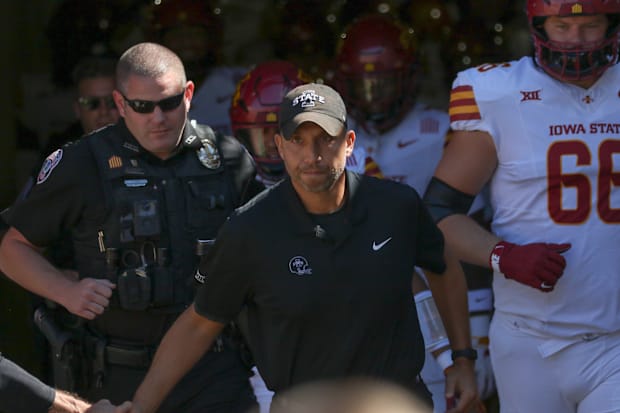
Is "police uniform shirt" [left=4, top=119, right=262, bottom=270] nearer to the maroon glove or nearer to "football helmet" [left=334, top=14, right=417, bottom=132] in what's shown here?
the maroon glove

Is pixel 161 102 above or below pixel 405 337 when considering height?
above

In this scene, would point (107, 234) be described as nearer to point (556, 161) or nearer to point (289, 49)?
point (556, 161)

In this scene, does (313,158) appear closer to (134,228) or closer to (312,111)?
(312,111)

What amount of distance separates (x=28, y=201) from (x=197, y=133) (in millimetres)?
675

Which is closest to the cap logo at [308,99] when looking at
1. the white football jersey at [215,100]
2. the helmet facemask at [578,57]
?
the helmet facemask at [578,57]

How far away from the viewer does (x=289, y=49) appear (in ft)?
24.0

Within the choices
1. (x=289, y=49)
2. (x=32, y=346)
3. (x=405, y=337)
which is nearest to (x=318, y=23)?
(x=289, y=49)

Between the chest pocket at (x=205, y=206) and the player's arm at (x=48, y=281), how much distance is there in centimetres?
41

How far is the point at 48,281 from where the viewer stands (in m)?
4.29

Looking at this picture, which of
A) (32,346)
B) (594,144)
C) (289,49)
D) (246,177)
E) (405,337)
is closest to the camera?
(405,337)

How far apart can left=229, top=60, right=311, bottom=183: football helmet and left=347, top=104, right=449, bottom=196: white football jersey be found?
1.39 ft

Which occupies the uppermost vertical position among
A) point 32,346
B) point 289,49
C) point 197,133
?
point 197,133

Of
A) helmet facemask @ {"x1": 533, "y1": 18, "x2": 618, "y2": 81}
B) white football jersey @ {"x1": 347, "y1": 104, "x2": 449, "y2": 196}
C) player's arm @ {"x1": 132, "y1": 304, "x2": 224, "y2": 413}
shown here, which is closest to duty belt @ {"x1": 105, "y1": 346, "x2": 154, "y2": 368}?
player's arm @ {"x1": 132, "y1": 304, "x2": 224, "y2": 413}

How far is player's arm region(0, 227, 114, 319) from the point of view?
4184mm
